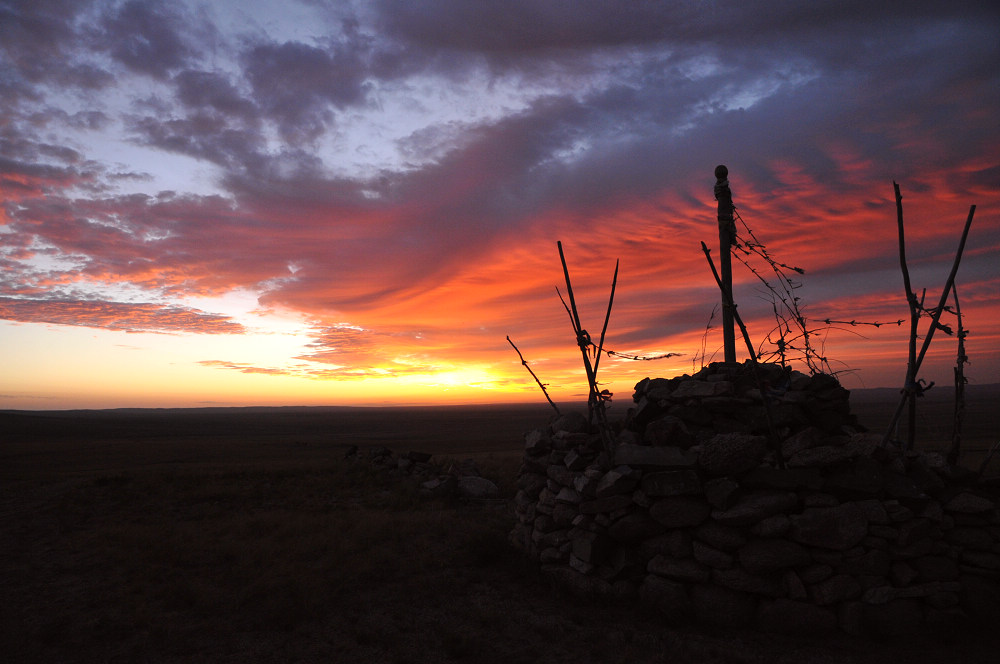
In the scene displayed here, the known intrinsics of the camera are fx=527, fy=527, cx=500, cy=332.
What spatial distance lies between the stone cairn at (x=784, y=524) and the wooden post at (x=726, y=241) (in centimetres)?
91

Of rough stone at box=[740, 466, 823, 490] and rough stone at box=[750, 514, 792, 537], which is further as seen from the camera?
rough stone at box=[740, 466, 823, 490]

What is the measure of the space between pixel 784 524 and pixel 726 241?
4.59m

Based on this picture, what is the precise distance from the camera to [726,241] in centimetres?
892

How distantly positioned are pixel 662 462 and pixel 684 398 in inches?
55.0

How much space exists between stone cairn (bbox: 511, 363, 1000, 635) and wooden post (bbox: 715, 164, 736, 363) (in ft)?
3.00

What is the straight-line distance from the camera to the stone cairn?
21.2 ft

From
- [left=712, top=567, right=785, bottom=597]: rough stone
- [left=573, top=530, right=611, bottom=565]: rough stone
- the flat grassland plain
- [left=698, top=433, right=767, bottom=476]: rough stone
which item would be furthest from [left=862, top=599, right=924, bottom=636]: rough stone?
[left=573, top=530, right=611, bottom=565]: rough stone

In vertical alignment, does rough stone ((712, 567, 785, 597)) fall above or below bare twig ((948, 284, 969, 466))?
below

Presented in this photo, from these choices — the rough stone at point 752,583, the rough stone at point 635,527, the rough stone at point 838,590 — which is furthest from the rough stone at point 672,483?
A: the rough stone at point 838,590

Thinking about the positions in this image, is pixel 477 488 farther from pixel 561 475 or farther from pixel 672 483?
pixel 672 483

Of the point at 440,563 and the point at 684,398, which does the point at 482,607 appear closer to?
the point at 440,563

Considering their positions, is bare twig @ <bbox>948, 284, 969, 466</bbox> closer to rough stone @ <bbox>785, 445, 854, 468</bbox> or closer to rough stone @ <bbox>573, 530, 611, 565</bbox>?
rough stone @ <bbox>785, 445, 854, 468</bbox>

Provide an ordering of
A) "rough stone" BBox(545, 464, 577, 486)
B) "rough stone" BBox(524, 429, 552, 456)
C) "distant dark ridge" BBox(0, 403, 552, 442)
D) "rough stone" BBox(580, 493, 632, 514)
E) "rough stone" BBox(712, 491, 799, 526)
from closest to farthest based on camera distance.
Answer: "rough stone" BBox(712, 491, 799, 526) < "rough stone" BBox(580, 493, 632, 514) < "rough stone" BBox(545, 464, 577, 486) < "rough stone" BBox(524, 429, 552, 456) < "distant dark ridge" BBox(0, 403, 552, 442)

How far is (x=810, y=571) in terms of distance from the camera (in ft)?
21.5
